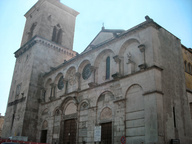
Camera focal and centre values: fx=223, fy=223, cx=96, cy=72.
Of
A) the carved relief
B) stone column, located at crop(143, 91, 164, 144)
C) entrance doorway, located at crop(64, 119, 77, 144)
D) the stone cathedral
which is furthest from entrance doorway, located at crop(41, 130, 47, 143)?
stone column, located at crop(143, 91, 164, 144)

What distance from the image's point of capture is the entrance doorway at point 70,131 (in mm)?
20562

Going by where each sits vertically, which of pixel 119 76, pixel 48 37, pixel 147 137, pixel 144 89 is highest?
pixel 48 37

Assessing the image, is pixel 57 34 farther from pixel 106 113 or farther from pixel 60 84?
pixel 106 113

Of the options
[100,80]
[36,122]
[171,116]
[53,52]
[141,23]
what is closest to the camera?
[171,116]

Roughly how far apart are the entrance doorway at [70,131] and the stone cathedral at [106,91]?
9 centimetres

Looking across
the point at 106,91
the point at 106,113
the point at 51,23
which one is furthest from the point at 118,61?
the point at 51,23

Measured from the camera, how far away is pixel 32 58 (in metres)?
28.6

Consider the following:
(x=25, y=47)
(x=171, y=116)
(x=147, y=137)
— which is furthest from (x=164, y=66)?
(x=25, y=47)

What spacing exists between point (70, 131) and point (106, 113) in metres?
5.03

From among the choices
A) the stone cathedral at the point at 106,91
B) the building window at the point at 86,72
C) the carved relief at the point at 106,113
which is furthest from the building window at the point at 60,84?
the carved relief at the point at 106,113

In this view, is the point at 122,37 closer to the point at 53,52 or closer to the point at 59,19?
the point at 53,52

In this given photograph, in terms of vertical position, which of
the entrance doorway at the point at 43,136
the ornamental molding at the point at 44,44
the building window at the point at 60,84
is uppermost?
the ornamental molding at the point at 44,44

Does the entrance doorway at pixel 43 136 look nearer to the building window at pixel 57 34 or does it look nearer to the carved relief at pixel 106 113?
the carved relief at pixel 106 113

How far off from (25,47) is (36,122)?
10736 millimetres
